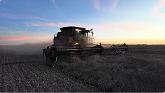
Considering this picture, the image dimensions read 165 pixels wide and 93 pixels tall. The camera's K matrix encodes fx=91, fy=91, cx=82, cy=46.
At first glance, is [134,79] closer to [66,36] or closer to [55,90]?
[55,90]

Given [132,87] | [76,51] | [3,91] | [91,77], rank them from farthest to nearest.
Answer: [76,51] < [91,77] < [132,87] < [3,91]

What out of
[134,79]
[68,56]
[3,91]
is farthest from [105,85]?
[68,56]

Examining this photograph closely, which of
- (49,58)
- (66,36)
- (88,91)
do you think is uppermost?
(66,36)

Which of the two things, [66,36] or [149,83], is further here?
[66,36]

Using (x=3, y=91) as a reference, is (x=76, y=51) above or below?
above

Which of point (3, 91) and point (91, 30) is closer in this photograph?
point (3, 91)

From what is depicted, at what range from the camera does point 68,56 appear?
27.4ft

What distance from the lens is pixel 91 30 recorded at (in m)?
12.1

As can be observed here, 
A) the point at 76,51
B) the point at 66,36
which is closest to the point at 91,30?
the point at 66,36

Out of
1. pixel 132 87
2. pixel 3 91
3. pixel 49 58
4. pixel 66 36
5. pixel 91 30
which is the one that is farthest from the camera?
pixel 91 30

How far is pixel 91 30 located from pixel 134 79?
889 cm

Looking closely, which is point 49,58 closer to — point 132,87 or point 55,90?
point 55,90

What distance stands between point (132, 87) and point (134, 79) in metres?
0.66

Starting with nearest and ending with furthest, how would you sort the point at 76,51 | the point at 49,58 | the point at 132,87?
the point at 132,87
the point at 49,58
the point at 76,51
